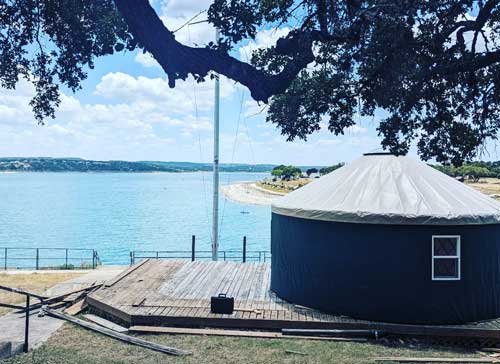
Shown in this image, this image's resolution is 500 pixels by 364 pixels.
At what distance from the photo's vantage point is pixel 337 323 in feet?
24.4

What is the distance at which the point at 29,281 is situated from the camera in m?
12.2

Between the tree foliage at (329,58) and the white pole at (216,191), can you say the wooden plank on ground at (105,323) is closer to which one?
the tree foliage at (329,58)

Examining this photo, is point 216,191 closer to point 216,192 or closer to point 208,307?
point 216,192

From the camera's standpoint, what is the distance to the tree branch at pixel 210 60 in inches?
163

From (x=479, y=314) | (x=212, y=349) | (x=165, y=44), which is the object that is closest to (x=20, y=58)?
(x=165, y=44)

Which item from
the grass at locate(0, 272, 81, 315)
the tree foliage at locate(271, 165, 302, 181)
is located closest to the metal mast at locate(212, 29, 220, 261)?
the grass at locate(0, 272, 81, 315)

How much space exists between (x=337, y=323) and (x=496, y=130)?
3.76m

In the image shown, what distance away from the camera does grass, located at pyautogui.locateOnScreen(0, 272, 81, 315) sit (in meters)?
10.0

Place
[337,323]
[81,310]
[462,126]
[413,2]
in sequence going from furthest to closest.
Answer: [81,310] < [337,323] < [462,126] < [413,2]

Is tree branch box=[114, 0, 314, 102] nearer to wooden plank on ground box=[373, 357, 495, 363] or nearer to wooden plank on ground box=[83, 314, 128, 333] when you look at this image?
wooden plank on ground box=[373, 357, 495, 363]

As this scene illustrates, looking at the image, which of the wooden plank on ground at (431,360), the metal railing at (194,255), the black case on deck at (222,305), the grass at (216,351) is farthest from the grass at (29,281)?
the wooden plank on ground at (431,360)

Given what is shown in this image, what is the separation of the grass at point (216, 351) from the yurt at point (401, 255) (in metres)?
0.79

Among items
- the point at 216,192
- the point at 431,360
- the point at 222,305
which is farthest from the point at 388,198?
the point at 216,192

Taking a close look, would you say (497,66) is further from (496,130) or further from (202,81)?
(202,81)
